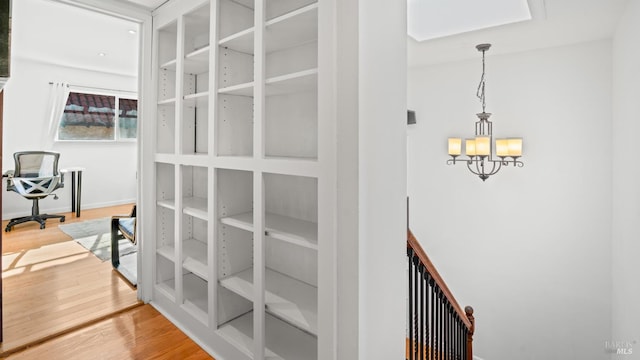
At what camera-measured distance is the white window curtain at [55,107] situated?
564 centimetres

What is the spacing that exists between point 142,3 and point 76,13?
172 centimetres

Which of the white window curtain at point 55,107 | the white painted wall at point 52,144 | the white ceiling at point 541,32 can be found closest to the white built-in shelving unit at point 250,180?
the white ceiling at point 541,32

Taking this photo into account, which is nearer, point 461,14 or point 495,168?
point 461,14

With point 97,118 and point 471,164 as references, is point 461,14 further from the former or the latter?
point 97,118

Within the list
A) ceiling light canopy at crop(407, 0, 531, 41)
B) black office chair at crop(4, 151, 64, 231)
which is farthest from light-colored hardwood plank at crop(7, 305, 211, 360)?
black office chair at crop(4, 151, 64, 231)

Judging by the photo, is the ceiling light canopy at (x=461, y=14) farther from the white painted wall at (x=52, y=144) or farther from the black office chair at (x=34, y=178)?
the black office chair at (x=34, y=178)

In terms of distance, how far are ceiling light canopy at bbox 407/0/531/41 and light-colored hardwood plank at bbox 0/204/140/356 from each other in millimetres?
3285

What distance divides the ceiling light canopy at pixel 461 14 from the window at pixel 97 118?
503cm

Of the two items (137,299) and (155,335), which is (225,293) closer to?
(155,335)

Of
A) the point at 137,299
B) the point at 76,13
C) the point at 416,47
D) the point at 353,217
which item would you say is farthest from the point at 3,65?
the point at 416,47

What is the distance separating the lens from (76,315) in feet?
7.52

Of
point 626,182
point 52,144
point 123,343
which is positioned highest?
point 52,144

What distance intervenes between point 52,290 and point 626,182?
182 inches

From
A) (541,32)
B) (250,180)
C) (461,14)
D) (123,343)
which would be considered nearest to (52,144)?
(123,343)
